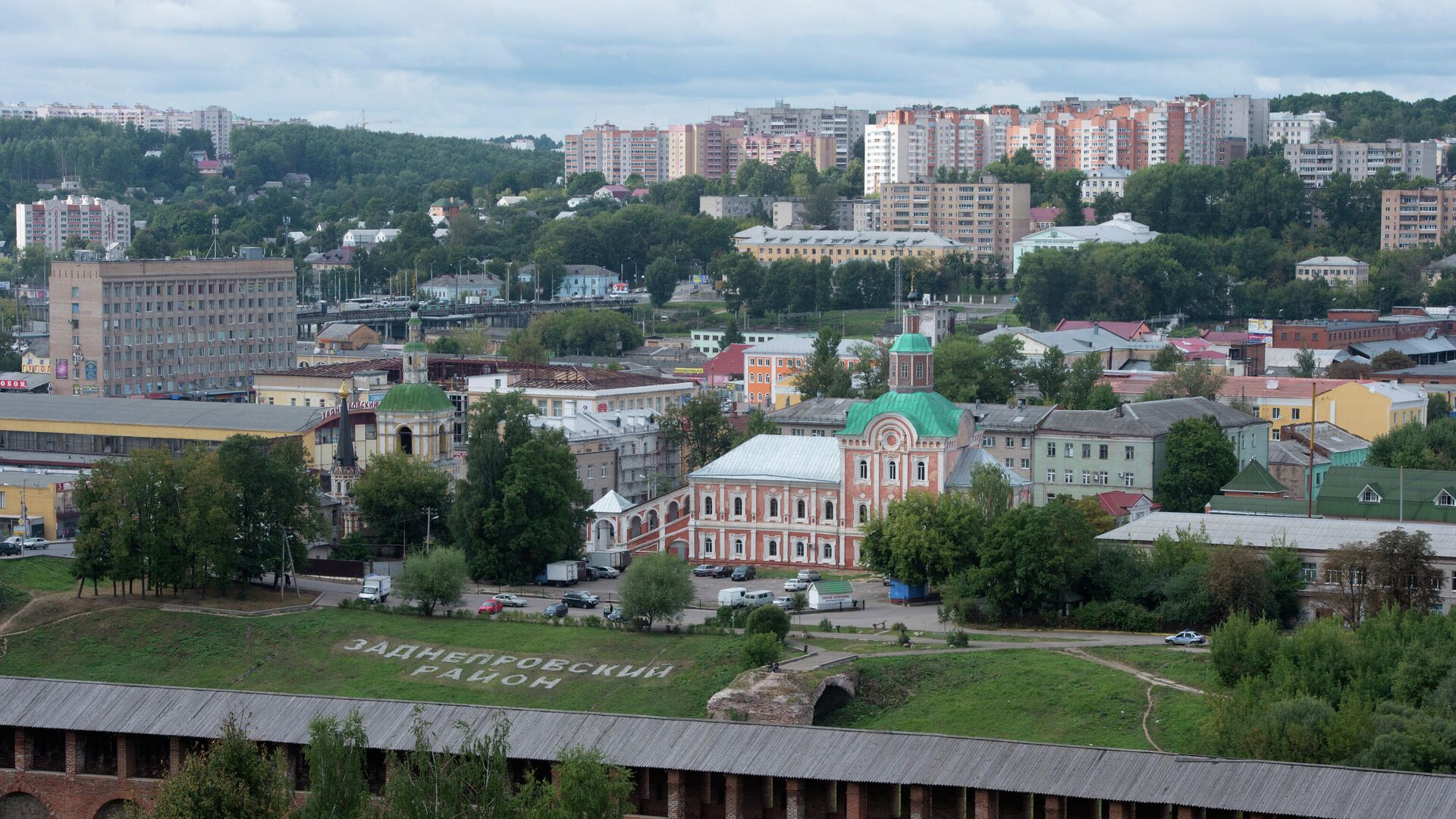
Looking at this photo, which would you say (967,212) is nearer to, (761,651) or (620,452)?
(620,452)

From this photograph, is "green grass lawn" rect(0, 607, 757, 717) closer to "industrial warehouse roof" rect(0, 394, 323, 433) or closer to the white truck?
the white truck

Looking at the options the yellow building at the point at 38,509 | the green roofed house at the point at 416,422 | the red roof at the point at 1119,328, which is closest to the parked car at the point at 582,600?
the green roofed house at the point at 416,422

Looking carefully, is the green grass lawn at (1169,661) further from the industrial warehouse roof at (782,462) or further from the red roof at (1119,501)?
the industrial warehouse roof at (782,462)

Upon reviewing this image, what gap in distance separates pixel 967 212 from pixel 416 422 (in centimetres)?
9649

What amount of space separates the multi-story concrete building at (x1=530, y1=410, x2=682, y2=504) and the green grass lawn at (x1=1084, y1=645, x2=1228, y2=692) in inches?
1020

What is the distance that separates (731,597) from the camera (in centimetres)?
6238

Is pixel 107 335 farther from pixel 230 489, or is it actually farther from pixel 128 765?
pixel 128 765

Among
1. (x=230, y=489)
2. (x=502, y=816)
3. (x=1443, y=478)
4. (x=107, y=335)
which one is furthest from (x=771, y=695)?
(x=107, y=335)

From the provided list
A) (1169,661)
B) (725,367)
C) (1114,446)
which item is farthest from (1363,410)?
(1169,661)

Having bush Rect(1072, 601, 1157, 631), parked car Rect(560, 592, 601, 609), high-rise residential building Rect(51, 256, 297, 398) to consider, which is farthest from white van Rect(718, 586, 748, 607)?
high-rise residential building Rect(51, 256, 297, 398)

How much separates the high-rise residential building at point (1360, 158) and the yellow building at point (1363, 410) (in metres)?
97.6

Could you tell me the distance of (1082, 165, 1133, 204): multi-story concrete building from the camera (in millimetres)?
177625

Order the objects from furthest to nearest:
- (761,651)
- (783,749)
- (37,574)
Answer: (37,574)
(761,651)
(783,749)

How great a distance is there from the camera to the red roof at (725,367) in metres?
110
